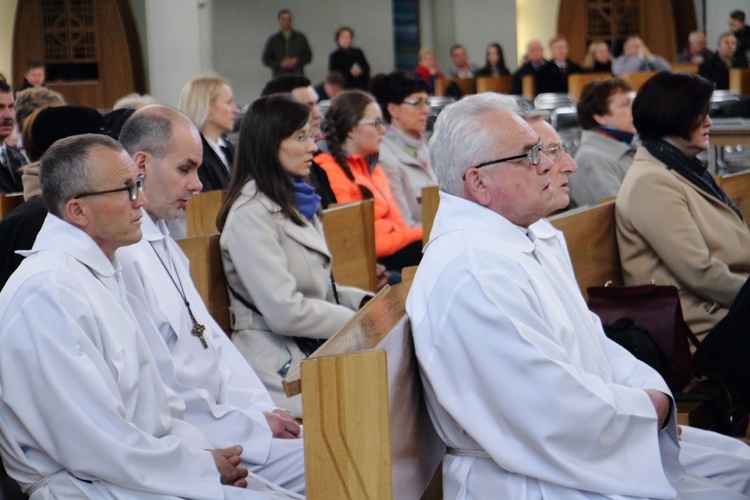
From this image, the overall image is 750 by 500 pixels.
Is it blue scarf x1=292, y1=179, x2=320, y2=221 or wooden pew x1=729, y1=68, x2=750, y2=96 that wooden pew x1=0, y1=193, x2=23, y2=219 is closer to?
blue scarf x1=292, y1=179, x2=320, y2=221

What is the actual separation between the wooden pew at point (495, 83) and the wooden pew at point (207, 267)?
13775mm

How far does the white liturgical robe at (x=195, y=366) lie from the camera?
2.90 m

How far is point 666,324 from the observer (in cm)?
339

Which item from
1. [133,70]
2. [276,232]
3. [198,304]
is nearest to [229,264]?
[276,232]

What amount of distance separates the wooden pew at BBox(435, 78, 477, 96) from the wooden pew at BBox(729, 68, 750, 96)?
5.12 meters

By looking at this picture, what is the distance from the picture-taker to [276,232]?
3705 mm

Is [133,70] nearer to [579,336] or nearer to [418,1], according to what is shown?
[418,1]

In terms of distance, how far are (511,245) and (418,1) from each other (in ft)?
65.4

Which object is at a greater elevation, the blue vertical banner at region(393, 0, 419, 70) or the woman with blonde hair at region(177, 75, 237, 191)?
the blue vertical banner at region(393, 0, 419, 70)

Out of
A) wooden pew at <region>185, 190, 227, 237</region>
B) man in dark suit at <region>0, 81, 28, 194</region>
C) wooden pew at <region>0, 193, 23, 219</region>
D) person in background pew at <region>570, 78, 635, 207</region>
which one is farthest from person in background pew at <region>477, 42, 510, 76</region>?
wooden pew at <region>0, 193, 23, 219</region>

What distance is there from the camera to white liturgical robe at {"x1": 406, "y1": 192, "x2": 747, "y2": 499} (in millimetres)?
2131

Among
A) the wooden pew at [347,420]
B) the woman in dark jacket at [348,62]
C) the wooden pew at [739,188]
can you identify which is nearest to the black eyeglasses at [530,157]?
the wooden pew at [347,420]

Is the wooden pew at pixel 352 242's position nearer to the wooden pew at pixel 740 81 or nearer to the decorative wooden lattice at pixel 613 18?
the wooden pew at pixel 740 81

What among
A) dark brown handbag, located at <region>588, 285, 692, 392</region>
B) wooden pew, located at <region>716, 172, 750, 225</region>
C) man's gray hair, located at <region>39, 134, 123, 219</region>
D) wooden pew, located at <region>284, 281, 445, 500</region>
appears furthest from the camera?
wooden pew, located at <region>716, 172, 750, 225</region>
